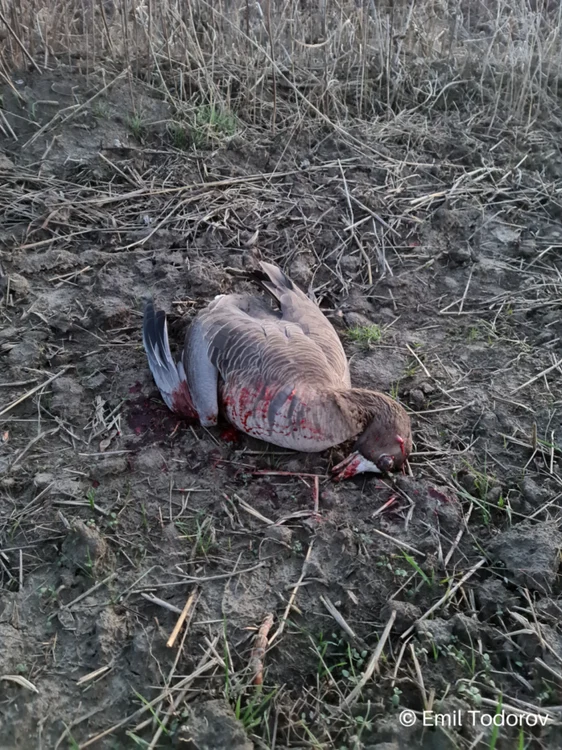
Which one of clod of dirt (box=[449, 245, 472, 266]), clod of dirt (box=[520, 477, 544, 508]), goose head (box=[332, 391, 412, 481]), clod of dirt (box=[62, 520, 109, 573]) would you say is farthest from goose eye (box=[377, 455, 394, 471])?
clod of dirt (box=[449, 245, 472, 266])

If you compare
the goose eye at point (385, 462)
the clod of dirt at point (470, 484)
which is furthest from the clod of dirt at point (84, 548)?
the clod of dirt at point (470, 484)

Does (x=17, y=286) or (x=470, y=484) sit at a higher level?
(x=17, y=286)

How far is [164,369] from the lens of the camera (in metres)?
3.64

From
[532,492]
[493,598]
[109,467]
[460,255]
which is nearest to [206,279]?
[109,467]

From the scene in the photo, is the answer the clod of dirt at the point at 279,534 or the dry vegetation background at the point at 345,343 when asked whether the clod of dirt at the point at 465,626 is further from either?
the clod of dirt at the point at 279,534

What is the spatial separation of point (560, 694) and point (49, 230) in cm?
410

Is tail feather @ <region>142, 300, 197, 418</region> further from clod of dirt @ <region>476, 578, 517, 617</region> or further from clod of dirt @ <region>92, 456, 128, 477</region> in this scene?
clod of dirt @ <region>476, 578, 517, 617</region>

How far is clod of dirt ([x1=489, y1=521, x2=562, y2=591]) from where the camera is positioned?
2895 millimetres

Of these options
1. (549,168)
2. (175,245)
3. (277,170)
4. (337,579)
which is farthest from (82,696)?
(549,168)

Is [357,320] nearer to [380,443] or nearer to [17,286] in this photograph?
[380,443]

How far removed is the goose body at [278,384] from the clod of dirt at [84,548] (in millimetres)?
878

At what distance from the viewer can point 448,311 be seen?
4.50 metres

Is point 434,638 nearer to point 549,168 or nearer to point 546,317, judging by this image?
point 546,317

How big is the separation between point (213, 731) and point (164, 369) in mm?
1860
